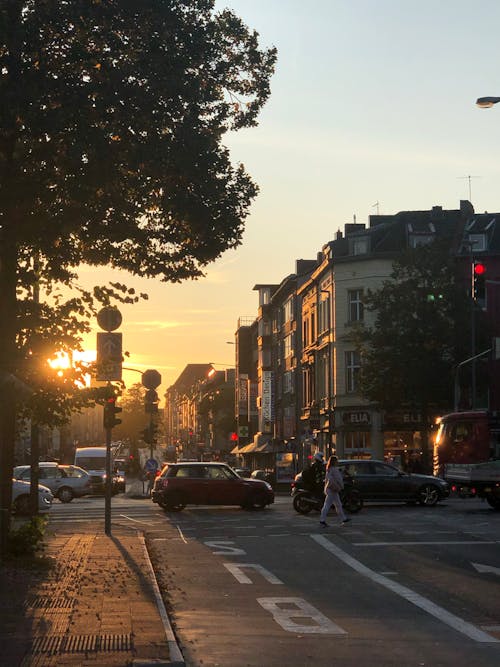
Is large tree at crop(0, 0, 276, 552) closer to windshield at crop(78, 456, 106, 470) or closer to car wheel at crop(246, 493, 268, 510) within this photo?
car wheel at crop(246, 493, 268, 510)

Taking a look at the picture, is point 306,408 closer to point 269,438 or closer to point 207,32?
point 269,438

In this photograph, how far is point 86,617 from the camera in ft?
37.4

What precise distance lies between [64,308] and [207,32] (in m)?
4.78

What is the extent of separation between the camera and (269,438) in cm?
10450

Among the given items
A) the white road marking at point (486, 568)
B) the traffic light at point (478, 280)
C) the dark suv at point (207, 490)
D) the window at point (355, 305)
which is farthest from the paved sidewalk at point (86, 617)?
the window at point (355, 305)

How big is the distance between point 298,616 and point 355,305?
60731mm

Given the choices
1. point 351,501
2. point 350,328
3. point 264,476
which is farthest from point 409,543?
point 350,328

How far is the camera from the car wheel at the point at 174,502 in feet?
119

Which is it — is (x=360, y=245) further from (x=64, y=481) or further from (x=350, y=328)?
(x=64, y=481)

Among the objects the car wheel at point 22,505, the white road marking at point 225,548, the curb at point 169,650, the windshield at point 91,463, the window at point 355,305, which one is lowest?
the white road marking at point 225,548

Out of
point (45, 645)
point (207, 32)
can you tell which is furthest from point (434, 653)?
point (207, 32)

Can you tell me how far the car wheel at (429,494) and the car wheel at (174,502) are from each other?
7348mm

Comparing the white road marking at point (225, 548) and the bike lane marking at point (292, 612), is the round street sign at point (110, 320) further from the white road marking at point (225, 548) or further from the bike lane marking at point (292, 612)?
the bike lane marking at point (292, 612)

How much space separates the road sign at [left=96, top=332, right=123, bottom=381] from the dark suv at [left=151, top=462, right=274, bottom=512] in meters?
12.9
